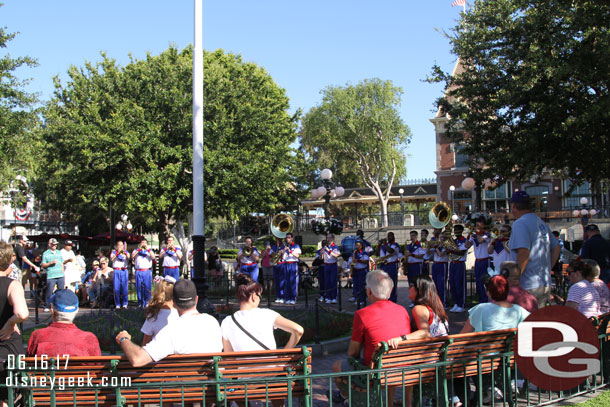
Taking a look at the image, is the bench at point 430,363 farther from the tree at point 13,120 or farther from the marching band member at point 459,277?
the tree at point 13,120

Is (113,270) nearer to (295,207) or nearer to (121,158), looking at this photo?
(121,158)

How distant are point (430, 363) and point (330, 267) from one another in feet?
36.3

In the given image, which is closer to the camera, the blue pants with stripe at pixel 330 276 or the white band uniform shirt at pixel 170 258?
the white band uniform shirt at pixel 170 258

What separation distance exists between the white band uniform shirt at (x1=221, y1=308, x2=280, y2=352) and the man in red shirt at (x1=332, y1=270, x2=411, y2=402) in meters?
0.73

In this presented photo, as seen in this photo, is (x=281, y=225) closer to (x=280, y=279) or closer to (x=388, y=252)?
(x=280, y=279)

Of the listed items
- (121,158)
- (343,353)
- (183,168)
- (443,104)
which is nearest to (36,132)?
(121,158)

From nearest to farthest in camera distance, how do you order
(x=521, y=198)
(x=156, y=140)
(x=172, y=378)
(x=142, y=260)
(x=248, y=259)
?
1. (x=172, y=378)
2. (x=521, y=198)
3. (x=142, y=260)
4. (x=248, y=259)
5. (x=156, y=140)

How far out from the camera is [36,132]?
22.4m

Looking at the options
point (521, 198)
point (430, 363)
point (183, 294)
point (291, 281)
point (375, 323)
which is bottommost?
point (291, 281)

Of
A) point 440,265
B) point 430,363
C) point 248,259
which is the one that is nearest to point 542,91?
point 440,265

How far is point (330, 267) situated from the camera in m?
16.0

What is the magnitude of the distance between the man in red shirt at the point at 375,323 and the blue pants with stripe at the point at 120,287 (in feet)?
37.4

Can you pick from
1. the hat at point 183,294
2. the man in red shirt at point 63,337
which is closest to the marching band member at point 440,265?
the hat at point 183,294

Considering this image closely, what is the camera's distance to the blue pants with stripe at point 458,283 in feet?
44.6
